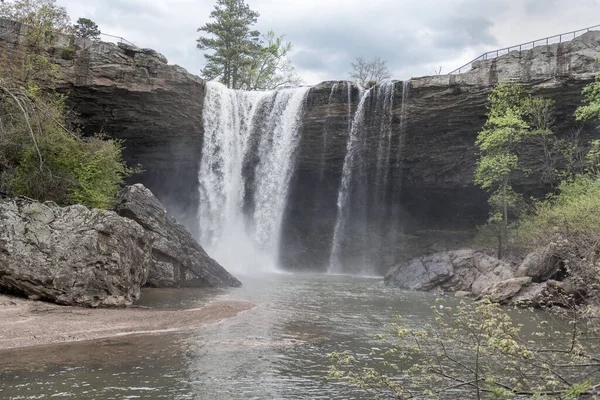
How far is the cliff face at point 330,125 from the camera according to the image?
A: 23203mm

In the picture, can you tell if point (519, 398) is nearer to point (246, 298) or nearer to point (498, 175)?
point (246, 298)

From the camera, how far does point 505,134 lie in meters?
24.0

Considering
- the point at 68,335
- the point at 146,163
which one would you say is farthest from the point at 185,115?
the point at 68,335

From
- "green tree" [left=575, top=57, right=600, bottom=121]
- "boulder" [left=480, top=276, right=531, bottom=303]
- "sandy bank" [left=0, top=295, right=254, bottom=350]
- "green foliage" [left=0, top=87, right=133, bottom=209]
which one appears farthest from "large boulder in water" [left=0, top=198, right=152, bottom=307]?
"green tree" [left=575, top=57, right=600, bottom=121]

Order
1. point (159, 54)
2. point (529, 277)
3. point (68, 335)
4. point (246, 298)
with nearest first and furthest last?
point (68, 335) < point (246, 298) < point (529, 277) < point (159, 54)

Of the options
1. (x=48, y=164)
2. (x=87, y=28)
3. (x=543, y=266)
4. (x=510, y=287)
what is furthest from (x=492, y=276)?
(x=87, y=28)

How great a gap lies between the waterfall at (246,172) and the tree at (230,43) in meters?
15.2

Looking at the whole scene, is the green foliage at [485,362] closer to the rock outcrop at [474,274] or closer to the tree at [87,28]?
the rock outcrop at [474,274]

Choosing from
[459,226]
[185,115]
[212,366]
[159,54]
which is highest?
[159,54]

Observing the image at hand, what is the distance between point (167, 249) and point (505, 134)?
16853mm

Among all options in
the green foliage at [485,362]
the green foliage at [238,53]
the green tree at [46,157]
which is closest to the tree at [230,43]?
the green foliage at [238,53]

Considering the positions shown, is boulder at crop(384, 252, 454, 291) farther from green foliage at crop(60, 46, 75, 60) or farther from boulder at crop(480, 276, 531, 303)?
green foliage at crop(60, 46, 75, 60)

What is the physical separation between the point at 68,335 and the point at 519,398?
7746 millimetres

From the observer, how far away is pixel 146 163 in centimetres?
2983
